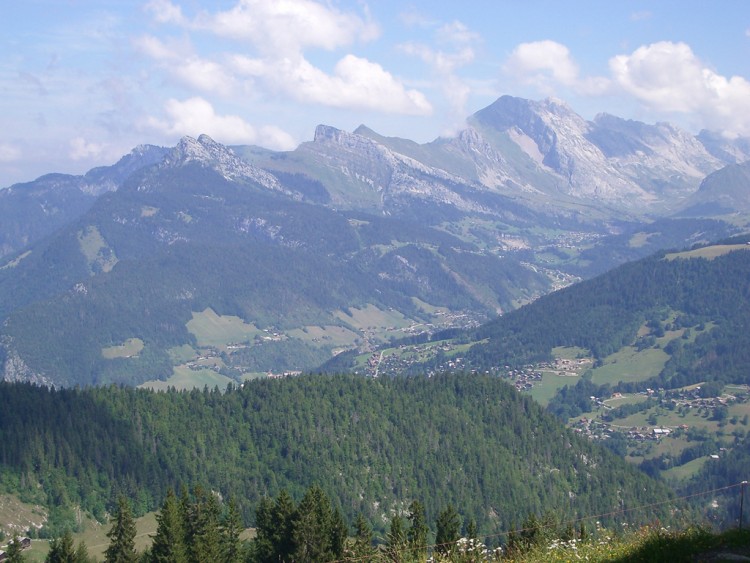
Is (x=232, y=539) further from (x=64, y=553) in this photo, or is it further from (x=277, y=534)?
(x=64, y=553)

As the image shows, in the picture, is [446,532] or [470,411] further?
[470,411]

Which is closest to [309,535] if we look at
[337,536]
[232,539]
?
[337,536]

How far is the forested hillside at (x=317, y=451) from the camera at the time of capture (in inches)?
5399

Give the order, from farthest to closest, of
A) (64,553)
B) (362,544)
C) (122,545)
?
(122,545), (64,553), (362,544)

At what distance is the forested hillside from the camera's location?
5399 inches

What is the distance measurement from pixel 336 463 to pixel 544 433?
4443 cm

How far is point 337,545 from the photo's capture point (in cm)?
6391

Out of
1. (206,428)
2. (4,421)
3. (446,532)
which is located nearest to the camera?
(446,532)

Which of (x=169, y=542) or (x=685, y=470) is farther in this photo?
(x=685, y=470)

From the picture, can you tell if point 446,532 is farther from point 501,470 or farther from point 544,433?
point 544,433

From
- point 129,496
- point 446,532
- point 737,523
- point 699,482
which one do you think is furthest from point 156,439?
point 737,523

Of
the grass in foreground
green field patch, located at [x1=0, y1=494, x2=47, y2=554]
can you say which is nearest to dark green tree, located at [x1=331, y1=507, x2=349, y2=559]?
the grass in foreground

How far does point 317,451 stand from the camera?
154 meters

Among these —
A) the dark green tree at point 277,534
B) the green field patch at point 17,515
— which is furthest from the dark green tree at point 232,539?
the green field patch at point 17,515
